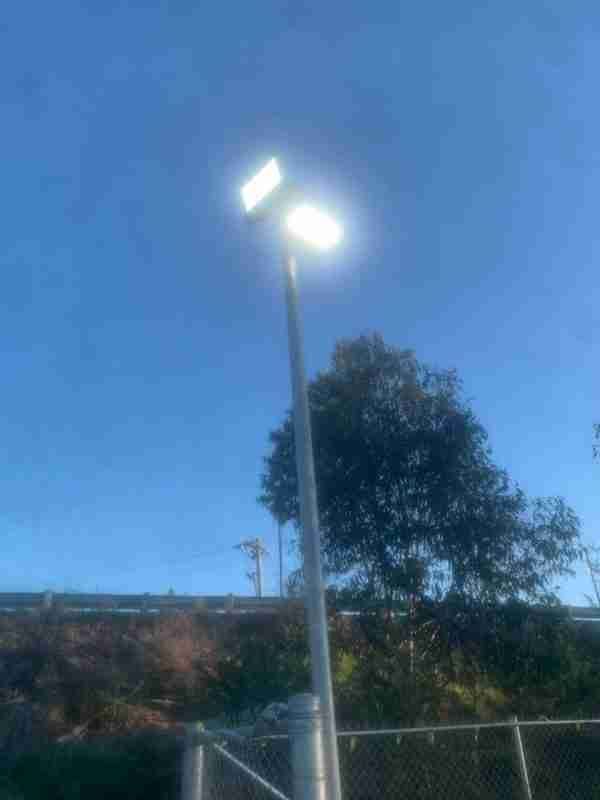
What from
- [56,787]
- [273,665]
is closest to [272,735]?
[56,787]

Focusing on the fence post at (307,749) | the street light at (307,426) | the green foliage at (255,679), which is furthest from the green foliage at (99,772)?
the fence post at (307,749)

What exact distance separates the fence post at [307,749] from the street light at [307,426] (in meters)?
0.10

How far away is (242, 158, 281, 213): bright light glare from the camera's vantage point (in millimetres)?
5254

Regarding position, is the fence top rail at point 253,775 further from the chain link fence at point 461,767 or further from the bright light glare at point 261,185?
the bright light glare at point 261,185

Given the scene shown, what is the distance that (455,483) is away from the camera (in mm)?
13688

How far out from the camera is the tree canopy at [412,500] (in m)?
13.5

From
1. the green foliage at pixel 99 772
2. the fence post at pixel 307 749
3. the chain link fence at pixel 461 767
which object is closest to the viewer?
the fence post at pixel 307 749

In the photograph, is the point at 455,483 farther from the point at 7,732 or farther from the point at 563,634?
the point at 7,732

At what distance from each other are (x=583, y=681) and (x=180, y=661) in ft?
28.3

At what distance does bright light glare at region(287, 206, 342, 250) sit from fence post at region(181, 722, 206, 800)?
11.9ft

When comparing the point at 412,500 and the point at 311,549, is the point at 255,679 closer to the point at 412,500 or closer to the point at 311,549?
the point at 412,500

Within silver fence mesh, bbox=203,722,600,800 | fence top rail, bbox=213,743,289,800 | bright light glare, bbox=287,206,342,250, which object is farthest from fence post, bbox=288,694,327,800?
silver fence mesh, bbox=203,722,600,800

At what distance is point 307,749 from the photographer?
3.57 metres

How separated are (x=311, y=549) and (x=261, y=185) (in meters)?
2.76
